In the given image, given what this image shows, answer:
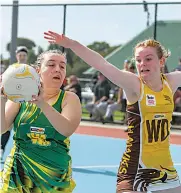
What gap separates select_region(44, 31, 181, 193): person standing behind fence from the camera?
3457 millimetres

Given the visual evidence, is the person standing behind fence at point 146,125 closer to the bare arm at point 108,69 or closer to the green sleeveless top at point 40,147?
the bare arm at point 108,69

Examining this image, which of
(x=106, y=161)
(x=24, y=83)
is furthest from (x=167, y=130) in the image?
(x=106, y=161)

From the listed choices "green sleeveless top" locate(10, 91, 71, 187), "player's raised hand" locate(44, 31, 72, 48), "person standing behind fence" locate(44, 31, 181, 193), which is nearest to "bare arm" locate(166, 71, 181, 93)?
"person standing behind fence" locate(44, 31, 181, 193)

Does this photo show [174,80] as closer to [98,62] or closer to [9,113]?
[98,62]

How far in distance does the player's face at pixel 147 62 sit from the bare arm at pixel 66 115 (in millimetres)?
650

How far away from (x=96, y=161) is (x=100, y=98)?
619 centimetres

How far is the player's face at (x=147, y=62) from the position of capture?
3.54 meters

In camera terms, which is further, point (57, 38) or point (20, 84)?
point (57, 38)

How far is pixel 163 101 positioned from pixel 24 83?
114 centimetres

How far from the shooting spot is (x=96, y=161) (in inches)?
314

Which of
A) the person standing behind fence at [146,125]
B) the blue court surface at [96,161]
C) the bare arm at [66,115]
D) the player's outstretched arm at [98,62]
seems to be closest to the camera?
the bare arm at [66,115]

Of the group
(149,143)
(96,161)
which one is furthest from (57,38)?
(96,161)

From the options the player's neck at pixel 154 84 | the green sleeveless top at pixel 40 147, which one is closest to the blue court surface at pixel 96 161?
the player's neck at pixel 154 84

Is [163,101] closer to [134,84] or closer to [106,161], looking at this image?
[134,84]
